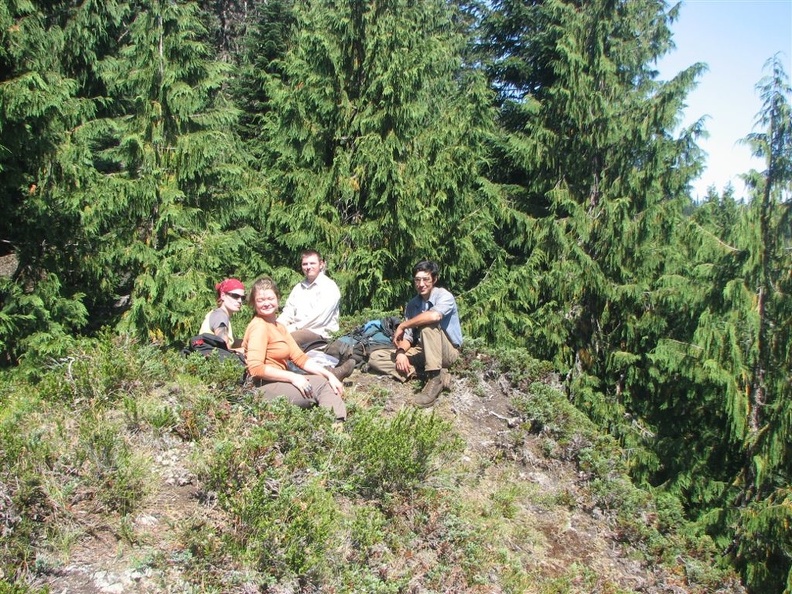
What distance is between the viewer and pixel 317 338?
730 cm

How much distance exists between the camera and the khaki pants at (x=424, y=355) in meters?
7.06

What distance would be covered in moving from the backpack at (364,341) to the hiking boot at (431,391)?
2.62ft

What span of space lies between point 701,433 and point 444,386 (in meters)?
4.76

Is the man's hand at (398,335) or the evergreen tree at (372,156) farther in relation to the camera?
the evergreen tree at (372,156)

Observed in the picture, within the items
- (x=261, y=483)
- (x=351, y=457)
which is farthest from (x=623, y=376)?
(x=261, y=483)

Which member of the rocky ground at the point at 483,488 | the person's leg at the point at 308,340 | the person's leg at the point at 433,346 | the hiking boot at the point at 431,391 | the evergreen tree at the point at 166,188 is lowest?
the rocky ground at the point at 483,488

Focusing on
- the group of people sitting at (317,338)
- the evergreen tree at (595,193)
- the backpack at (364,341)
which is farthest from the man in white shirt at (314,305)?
the evergreen tree at (595,193)

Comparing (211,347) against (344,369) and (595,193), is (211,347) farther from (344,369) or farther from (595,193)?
(595,193)

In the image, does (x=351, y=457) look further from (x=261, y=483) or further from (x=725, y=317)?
(x=725, y=317)

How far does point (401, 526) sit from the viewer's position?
476cm

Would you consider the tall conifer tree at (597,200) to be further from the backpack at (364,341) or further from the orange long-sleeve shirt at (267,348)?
the orange long-sleeve shirt at (267,348)

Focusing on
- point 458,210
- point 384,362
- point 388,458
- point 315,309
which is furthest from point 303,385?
point 458,210

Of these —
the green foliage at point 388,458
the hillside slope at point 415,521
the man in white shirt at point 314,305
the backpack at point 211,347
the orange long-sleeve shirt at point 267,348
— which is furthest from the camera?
the man in white shirt at point 314,305

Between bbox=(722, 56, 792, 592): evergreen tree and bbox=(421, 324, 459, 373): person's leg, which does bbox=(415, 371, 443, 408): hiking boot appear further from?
bbox=(722, 56, 792, 592): evergreen tree
